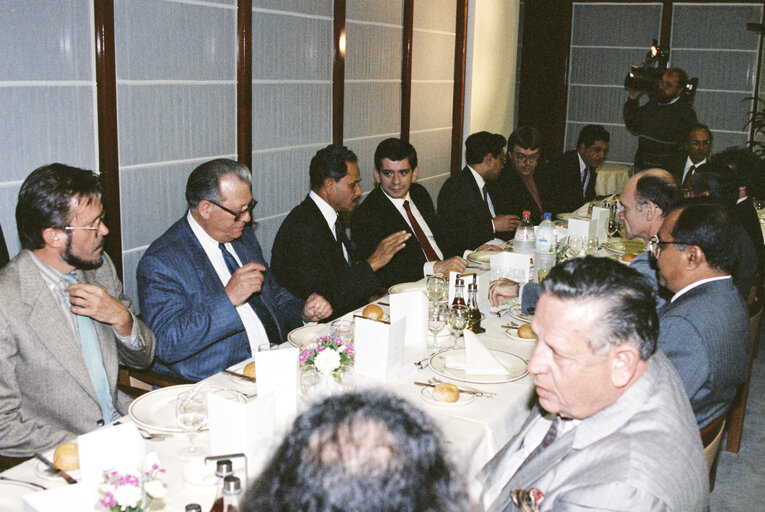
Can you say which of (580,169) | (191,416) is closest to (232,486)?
(191,416)

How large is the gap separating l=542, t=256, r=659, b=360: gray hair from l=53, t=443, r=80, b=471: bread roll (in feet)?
3.85

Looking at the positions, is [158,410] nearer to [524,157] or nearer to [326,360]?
[326,360]

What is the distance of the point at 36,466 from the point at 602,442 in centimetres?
130

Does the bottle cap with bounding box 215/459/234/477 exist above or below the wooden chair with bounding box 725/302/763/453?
above

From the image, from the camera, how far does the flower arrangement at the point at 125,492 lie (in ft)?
4.77

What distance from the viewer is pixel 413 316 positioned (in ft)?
9.28

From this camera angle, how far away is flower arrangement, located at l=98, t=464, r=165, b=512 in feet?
4.77

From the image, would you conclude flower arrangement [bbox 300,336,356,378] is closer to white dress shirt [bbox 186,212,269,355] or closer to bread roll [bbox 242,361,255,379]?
bread roll [bbox 242,361,255,379]

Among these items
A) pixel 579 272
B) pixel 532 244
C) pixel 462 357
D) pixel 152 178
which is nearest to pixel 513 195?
pixel 532 244

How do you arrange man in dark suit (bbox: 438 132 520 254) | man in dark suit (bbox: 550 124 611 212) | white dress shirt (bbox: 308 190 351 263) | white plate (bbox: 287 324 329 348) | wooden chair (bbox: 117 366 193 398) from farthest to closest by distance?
man in dark suit (bbox: 550 124 611 212) < man in dark suit (bbox: 438 132 520 254) < white dress shirt (bbox: 308 190 351 263) < white plate (bbox: 287 324 329 348) < wooden chair (bbox: 117 366 193 398)

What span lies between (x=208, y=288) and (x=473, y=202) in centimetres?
Result: 246

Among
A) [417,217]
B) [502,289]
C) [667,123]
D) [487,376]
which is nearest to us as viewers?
[487,376]

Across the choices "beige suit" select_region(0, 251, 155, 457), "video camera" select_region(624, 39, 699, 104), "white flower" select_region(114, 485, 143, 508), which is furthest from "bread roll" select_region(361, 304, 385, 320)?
"video camera" select_region(624, 39, 699, 104)

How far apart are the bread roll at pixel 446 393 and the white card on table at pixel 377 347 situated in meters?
0.19
